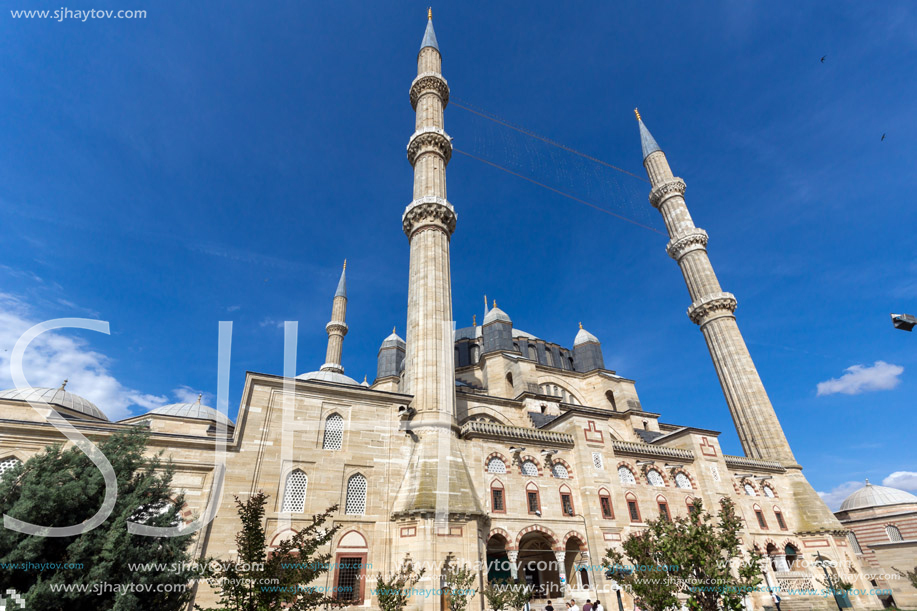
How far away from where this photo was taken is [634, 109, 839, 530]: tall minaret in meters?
26.2

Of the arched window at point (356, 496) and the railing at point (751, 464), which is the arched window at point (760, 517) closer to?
the railing at point (751, 464)

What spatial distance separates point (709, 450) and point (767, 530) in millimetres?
4966

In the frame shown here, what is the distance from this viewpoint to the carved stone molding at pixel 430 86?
95.1ft

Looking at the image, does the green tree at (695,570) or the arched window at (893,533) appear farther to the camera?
the arched window at (893,533)

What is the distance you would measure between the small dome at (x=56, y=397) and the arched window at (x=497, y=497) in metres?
20.0

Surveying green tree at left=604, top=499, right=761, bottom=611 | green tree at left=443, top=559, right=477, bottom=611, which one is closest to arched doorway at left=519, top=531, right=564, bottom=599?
green tree at left=443, top=559, right=477, bottom=611

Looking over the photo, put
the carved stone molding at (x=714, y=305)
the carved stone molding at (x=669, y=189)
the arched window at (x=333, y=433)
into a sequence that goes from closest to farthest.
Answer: the arched window at (x=333, y=433)
the carved stone molding at (x=714, y=305)
the carved stone molding at (x=669, y=189)

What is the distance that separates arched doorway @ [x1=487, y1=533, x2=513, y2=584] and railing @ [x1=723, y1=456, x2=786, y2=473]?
14.0 meters

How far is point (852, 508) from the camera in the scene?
1363 inches

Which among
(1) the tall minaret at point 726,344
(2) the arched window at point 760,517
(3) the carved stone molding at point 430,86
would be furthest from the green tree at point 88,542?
(1) the tall minaret at point 726,344

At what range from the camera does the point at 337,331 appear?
35906 millimetres

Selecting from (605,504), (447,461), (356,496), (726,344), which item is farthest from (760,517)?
(356,496)

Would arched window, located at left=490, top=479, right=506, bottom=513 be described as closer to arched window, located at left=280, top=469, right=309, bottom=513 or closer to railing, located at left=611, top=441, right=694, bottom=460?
railing, located at left=611, top=441, right=694, bottom=460

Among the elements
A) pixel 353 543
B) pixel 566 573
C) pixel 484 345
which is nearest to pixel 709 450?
pixel 566 573
